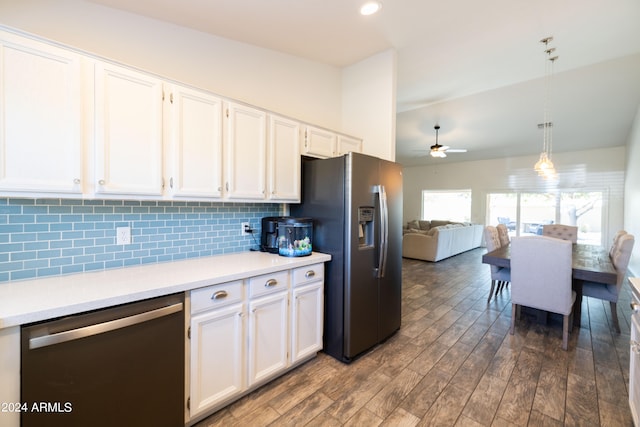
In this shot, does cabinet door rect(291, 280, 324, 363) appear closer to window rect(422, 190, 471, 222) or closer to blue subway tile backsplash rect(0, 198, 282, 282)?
blue subway tile backsplash rect(0, 198, 282, 282)

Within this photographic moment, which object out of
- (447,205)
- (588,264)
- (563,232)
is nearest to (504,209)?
(447,205)

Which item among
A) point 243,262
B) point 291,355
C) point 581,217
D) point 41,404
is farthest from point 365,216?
point 581,217

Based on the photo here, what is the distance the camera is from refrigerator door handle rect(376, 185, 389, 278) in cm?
239

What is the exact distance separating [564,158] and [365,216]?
321 inches

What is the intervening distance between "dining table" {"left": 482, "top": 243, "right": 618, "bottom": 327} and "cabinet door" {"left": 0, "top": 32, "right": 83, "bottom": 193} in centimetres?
391

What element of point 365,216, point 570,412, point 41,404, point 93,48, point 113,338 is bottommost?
point 570,412

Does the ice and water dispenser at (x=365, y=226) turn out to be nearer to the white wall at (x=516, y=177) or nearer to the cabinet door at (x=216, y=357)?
the cabinet door at (x=216, y=357)

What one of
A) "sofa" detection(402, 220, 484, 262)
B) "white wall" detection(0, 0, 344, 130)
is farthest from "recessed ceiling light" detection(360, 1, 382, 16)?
"sofa" detection(402, 220, 484, 262)

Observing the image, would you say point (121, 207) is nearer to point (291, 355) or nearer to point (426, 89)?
point (291, 355)

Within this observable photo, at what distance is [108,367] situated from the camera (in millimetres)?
1222

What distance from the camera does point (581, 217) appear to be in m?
7.09

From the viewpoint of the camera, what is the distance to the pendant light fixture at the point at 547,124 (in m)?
3.09

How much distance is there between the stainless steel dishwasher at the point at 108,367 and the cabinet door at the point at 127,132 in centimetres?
72

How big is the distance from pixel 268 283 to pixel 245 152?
3.39ft
